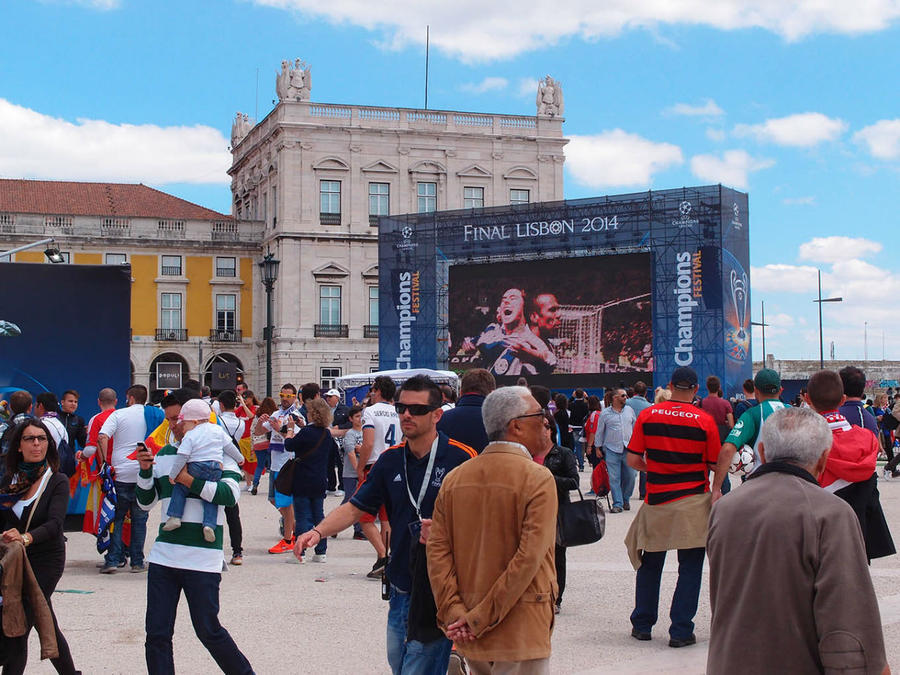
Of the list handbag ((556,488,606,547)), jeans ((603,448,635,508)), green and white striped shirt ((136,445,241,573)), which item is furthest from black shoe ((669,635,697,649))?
jeans ((603,448,635,508))

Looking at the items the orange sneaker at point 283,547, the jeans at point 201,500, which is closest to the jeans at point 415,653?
the jeans at point 201,500

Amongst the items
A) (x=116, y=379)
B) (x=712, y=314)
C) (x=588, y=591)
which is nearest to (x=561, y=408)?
(x=116, y=379)

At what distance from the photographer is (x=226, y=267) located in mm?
54250

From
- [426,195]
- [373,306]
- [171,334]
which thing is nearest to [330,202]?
[426,195]

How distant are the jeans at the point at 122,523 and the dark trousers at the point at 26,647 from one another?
14.8 ft

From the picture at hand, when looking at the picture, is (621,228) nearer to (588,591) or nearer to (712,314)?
(712,314)

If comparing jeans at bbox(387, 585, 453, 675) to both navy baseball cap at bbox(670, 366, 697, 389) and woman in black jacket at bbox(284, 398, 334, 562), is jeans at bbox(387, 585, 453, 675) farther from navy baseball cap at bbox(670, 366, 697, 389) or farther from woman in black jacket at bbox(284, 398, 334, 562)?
woman in black jacket at bbox(284, 398, 334, 562)

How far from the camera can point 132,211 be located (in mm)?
56062

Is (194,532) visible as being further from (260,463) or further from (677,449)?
(260,463)

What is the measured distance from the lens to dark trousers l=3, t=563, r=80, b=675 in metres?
5.70

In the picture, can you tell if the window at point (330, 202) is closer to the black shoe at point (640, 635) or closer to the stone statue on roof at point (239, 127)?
the stone statue on roof at point (239, 127)

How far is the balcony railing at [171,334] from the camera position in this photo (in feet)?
172

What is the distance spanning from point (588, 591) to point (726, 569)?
19.4 ft

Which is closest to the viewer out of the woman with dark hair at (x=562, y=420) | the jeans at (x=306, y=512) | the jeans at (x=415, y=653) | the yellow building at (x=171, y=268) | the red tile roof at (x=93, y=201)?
the jeans at (x=415, y=653)
